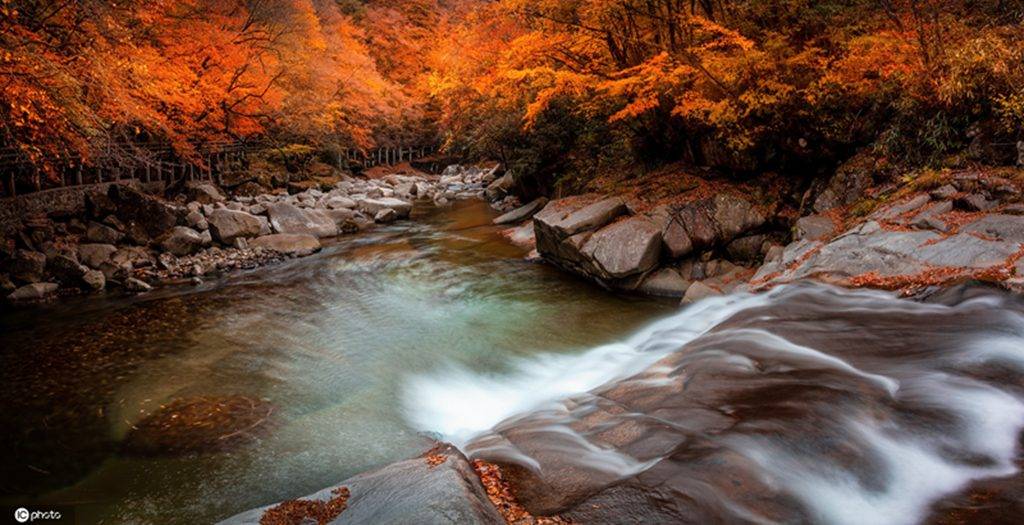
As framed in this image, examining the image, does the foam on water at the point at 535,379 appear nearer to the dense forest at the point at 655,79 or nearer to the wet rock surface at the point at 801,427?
the wet rock surface at the point at 801,427

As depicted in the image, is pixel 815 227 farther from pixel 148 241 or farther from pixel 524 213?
pixel 148 241

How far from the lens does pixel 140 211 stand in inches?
599

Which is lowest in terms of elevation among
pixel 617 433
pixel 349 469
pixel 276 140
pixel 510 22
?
pixel 349 469

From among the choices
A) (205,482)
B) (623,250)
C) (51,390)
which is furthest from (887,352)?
(51,390)

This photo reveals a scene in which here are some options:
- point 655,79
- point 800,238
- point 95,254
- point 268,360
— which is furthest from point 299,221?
point 800,238

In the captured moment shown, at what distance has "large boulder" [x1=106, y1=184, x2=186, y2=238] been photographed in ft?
49.4

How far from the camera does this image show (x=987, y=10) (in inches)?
375

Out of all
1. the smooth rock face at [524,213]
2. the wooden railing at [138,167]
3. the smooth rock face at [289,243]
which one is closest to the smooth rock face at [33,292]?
the wooden railing at [138,167]

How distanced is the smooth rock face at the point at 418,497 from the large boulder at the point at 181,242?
14017 millimetres

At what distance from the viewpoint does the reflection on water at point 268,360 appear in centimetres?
504

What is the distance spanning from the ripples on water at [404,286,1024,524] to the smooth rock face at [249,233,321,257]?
10444 mm

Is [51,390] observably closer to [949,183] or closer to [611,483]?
[611,483]

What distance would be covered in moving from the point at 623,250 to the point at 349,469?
6.89 meters

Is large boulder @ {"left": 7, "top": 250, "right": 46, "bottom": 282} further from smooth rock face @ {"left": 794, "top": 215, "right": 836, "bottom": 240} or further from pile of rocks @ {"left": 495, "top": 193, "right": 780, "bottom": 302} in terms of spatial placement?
smooth rock face @ {"left": 794, "top": 215, "right": 836, "bottom": 240}
